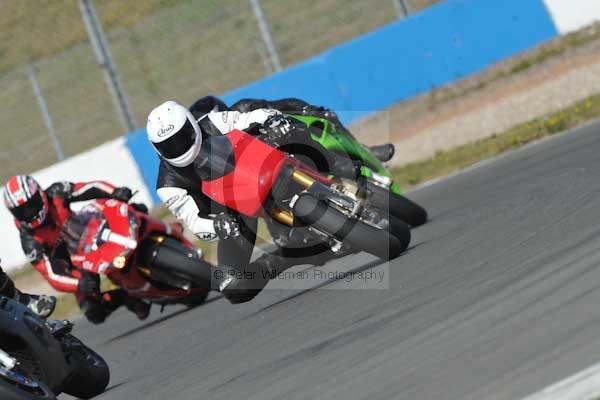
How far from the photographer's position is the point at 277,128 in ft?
28.4

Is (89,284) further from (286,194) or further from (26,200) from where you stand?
(286,194)

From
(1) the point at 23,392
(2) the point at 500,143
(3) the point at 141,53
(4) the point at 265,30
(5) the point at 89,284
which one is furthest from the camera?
(3) the point at 141,53

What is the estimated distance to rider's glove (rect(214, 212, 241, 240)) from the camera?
8617 millimetres

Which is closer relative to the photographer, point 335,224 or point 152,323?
point 335,224

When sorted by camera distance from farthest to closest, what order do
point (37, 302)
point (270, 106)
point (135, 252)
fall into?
point (135, 252) → point (270, 106) → point (37, 302)

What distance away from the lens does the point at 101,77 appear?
1717cm

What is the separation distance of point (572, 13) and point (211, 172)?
28.1 ft

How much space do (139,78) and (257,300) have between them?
811 centimetres

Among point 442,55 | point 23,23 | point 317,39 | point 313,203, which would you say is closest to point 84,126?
point 23,23

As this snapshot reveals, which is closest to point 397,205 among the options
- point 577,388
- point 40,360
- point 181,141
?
point 181,141

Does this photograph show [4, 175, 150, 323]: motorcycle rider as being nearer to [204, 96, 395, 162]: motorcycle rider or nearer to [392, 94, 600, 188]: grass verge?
[204, 96, 395, 162]: motorcycle rider

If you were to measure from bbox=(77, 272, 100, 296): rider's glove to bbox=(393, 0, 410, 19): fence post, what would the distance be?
22.8 feet

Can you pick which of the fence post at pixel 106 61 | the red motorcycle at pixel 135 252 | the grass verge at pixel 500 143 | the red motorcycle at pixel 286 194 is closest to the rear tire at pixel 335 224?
the red motorcycle at pixel 286 194

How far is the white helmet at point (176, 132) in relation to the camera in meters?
8.44
